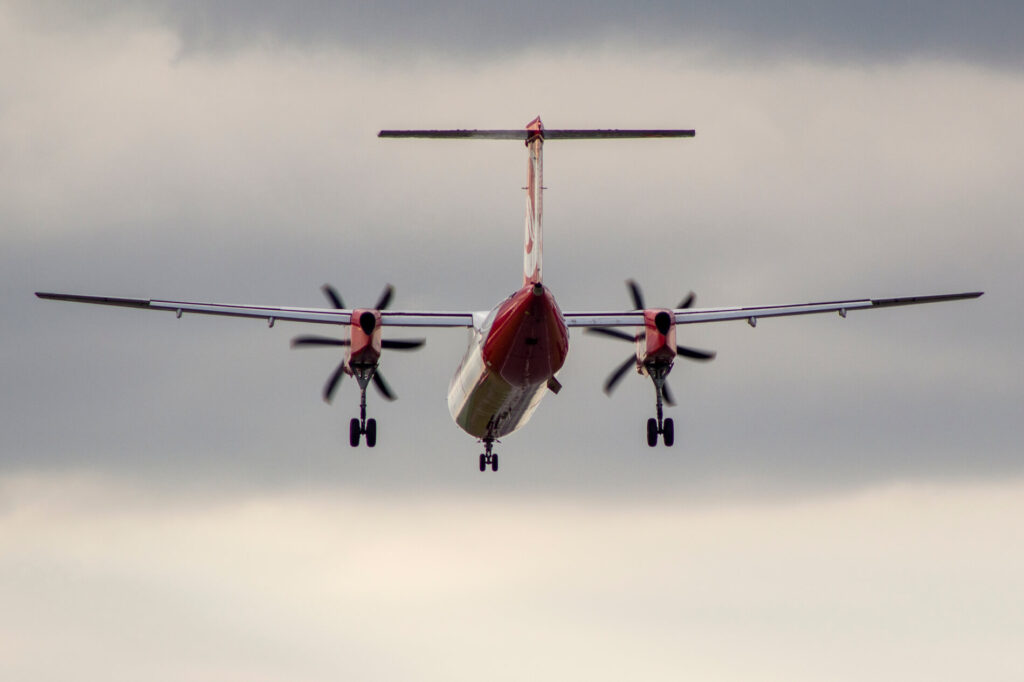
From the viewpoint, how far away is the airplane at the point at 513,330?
174 ft

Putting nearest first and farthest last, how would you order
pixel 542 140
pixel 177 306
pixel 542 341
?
1. pixel 542 341
2. pixel 542 140
3. pixel 177 306

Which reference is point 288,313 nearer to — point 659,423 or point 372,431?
point 372,431

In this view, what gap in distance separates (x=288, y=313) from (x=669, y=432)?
1338 cm


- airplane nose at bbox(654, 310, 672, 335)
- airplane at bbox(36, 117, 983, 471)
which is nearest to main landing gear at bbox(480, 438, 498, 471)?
airplane at bbox(36, 117, 983, 471)

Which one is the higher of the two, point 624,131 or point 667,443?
point 624,131

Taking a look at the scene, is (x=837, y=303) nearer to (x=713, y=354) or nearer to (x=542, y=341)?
(x=713, y=354)

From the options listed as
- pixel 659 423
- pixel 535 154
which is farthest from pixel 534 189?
pixel 659 423

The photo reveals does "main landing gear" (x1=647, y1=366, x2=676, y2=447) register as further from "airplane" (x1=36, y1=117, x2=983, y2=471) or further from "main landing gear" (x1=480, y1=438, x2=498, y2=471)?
"main landing gear" (x1=480, y1=438, x2=498, y2=471)

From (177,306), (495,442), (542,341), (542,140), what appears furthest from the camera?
(495,442)

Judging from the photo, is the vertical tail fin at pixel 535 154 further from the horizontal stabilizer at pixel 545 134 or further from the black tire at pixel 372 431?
the black tire at pixel 372 431

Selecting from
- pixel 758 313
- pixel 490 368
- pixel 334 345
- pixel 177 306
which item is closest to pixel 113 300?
pixel 177 306

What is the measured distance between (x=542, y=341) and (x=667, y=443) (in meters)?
10.4

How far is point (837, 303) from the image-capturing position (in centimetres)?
6072

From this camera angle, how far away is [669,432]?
6081 cm
